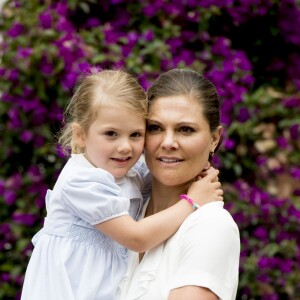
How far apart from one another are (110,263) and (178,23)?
2.40 metres

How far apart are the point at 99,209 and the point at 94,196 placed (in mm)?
44

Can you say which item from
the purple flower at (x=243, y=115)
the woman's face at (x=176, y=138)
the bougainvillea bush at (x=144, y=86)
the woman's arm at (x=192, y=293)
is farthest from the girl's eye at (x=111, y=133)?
the purple flower at (x=243, y=115)

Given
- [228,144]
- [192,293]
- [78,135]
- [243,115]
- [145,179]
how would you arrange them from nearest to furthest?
[192,293] → [78,135] → [145,179] → [228,144] → [243,115]

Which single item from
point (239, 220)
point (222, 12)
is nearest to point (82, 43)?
point (222, 12)

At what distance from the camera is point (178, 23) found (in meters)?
4.60

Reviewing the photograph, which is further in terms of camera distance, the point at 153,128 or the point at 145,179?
the point at 145,179

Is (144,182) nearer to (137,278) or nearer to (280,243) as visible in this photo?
(137,278)

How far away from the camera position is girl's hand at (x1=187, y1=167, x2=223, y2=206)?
8.13ft

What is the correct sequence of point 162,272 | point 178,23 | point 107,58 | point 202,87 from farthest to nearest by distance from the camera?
point 178,23 < point 107,58 < point 202,87 < point 162,272

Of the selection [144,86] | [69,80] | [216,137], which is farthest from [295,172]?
[216,137]

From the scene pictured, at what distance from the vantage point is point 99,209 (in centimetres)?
240

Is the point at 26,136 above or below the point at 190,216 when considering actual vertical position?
above

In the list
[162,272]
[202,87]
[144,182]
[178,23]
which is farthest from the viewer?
[178,23]

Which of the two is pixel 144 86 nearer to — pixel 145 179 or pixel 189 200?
pixel 145 179
